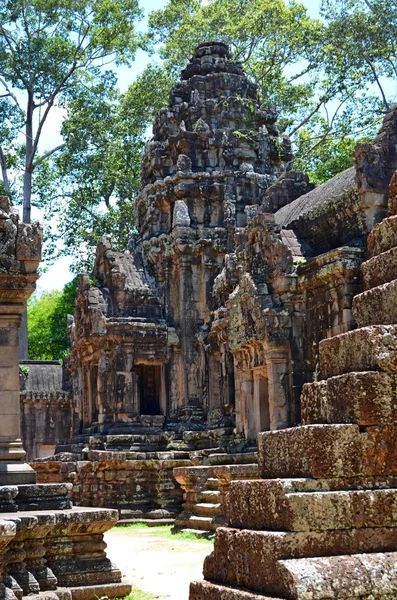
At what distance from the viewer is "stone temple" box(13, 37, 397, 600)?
5.28m

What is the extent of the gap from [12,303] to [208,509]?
274 inches

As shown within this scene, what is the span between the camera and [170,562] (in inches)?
464

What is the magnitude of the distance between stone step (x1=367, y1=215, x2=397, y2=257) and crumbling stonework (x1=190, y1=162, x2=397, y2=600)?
1.06 feet

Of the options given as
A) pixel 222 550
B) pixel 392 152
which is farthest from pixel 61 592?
pixel 392 152

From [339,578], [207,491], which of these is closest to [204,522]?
[207,491]

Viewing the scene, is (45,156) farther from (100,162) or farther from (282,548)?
(282,548)

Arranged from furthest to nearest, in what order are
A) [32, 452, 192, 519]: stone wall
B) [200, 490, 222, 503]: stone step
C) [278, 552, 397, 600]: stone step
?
[32, 452, 192, 519]: stone wall → [200, 490, 222, 503]: stone step → [278, 552, 397, 600]: stone step

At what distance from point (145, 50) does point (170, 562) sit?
30.4 meters

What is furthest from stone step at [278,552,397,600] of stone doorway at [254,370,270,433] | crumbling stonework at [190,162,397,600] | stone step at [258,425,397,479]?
stone doorway at [254,370,270,433]

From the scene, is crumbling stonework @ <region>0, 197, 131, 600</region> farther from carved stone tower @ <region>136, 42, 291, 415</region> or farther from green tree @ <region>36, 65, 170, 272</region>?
green tree @ <region>36, 65, 170, 272</region>

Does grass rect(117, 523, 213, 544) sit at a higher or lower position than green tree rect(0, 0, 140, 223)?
lower

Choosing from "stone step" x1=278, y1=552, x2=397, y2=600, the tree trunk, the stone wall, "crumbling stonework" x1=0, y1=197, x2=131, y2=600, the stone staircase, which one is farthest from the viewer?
the tree trunk

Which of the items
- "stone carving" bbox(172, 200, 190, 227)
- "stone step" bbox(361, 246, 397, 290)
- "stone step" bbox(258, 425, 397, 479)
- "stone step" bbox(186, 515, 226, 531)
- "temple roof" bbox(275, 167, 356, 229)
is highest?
"stone carving" bbox(172, 200, 190, 227)

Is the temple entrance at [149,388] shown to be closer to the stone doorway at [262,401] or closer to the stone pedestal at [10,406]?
the stone doorway at [262,401]
